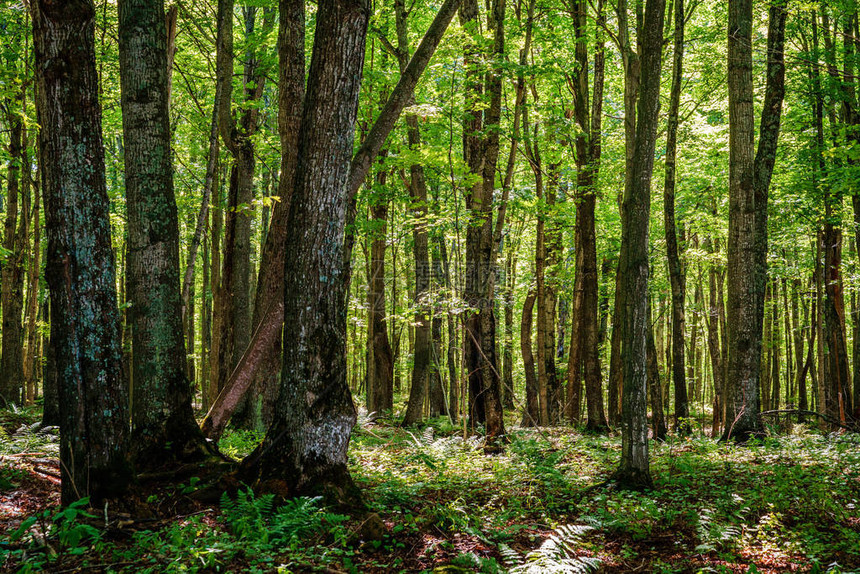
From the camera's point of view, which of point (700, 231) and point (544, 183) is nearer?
point (544, 183)

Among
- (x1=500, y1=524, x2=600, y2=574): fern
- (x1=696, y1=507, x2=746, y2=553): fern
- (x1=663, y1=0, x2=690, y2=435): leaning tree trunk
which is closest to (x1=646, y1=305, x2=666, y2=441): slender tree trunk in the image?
(x1=663, y1=0, x2=690, y2=435): leaning tree trunk

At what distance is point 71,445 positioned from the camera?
4406 mm

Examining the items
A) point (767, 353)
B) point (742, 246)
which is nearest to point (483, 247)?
point (742, 246)

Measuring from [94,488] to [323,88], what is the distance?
391 centimetres

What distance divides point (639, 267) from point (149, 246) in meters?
5.37

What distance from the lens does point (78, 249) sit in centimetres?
435

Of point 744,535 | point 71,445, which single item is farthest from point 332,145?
point 744,535

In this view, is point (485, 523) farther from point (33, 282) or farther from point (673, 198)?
point (33, 282)

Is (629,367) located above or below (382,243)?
below

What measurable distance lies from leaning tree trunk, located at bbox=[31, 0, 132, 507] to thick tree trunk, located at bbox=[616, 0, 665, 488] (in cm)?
527

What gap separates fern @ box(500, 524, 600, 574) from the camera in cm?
410

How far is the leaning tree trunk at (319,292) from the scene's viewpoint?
511 centimetres

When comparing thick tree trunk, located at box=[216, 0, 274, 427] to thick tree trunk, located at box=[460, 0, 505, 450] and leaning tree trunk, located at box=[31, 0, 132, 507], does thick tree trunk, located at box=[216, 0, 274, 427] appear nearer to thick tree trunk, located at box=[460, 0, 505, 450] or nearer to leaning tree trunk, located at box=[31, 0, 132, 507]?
thick tree trunk, located at box=[460, 0, 505, 450]

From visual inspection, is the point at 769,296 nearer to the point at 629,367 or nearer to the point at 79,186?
the point at 629,367
